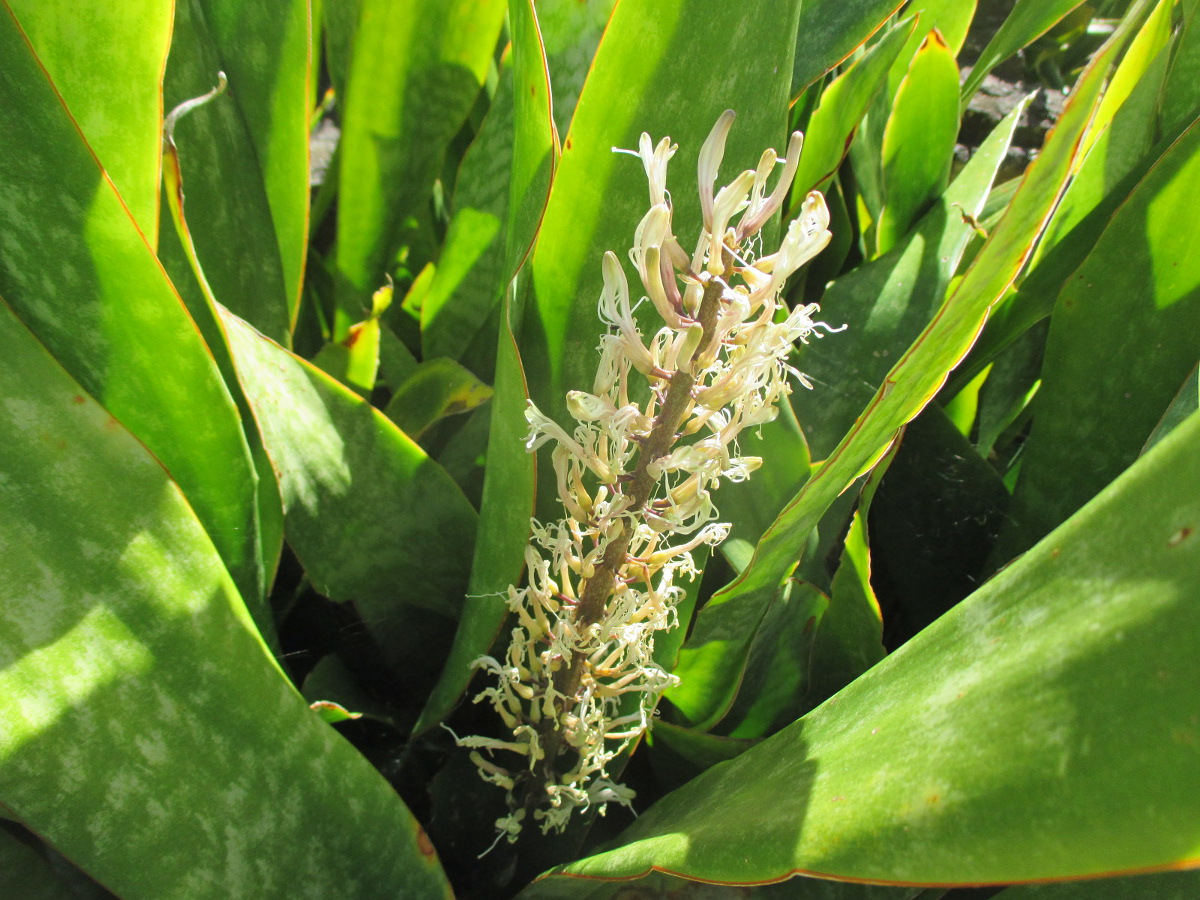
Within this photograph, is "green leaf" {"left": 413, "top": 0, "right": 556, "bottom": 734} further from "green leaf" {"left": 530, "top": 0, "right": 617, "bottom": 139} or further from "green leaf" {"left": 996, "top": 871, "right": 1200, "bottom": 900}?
"green leaf" {"left": 996, "top": 871, "right": 1200, "bottom": 900}

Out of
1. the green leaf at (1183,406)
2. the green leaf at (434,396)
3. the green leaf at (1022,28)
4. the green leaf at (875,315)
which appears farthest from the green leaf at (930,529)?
the green leaf at (1022,28)

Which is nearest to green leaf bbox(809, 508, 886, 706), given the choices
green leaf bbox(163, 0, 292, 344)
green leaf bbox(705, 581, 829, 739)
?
green leaf bbox(705, 581, 829, 739)

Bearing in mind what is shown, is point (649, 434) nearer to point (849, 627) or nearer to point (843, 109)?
point (849, 627)

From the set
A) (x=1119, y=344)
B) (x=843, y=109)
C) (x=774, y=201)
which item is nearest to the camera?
(x=774, y=201)

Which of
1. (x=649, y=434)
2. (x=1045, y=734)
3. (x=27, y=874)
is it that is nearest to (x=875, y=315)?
(x=649, y=434)

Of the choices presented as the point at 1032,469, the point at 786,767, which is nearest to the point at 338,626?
the point at 786,767

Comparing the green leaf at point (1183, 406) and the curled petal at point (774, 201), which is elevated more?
the curled petal at point (774, 201)

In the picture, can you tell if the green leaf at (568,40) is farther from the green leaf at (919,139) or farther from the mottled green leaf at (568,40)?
→ the green leaf at (919,139)
